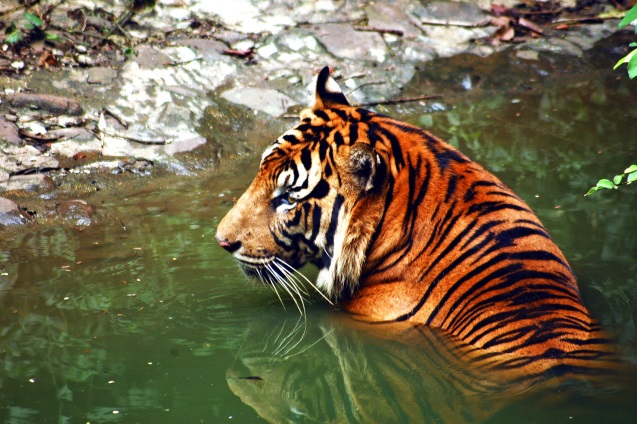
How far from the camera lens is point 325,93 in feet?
12.4

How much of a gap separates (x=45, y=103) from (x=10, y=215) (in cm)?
145

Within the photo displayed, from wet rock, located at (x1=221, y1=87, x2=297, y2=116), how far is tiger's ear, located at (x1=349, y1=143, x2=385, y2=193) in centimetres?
367

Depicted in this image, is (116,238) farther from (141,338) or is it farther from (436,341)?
(436,341)

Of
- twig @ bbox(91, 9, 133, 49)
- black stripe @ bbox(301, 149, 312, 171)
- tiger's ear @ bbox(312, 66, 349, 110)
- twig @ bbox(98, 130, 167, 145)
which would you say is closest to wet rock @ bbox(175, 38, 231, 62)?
twig @ bbox(91, 9, 133, 49)

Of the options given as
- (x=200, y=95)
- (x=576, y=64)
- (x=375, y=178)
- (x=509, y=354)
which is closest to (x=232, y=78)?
(x=200, y=95)

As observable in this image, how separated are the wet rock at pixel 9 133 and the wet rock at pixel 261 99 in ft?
5.91

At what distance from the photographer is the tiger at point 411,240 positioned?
3.17m

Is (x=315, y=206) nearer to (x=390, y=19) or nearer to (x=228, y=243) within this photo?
(x=228, y=243)

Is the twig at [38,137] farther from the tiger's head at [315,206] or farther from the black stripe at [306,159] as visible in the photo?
the black stripe at [306,159]

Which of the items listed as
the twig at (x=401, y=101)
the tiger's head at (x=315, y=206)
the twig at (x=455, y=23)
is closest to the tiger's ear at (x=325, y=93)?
the tiger's head at (x=315, y=206)

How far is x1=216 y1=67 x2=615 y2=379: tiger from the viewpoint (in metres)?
3.17

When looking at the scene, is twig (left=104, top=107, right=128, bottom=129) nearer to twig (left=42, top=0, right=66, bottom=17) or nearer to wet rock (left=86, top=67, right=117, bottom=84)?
wet rock (left=86, top=67, right=117, bottom=84)

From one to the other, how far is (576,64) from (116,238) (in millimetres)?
5349

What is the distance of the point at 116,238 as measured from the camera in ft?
16.4
